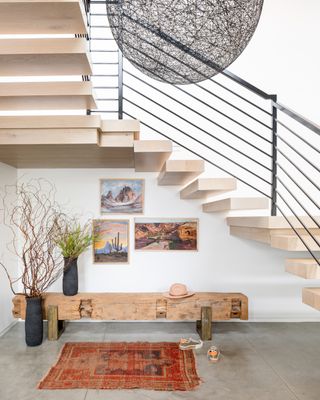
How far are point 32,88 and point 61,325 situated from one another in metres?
2.80

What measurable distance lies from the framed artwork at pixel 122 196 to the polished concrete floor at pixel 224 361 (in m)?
1.42

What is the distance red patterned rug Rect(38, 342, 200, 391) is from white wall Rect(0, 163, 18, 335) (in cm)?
99

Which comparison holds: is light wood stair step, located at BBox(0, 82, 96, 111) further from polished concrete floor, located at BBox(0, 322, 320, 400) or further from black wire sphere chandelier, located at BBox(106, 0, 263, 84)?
polished concrete floor, located at BBox(0, 322, 320, 400)

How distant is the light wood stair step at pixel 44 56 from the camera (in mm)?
2238

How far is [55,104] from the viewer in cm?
296

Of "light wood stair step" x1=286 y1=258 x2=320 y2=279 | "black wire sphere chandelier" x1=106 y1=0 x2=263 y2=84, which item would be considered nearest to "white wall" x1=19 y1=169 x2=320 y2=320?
"light wood stair step" x1=286 y1=258 x2=320 y2=279

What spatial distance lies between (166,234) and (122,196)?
29.3 inches

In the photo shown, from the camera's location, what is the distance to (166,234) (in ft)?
16.0

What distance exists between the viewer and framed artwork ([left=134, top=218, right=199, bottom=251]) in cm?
488

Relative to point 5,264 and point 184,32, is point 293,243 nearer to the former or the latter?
point 184,32

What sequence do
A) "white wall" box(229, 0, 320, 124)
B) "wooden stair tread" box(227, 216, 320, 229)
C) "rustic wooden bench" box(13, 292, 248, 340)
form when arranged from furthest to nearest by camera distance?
"white wall" box(229, 0, 320, 124) < "rustic wooden bench" box(13, 292, 248, 340) < "wooden stair tread" box(227, 216, 320, 229)

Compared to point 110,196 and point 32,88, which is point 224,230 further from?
point 32,88

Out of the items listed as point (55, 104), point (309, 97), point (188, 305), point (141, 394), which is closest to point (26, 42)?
point (55, 104)

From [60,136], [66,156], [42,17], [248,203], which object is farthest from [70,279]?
[42,17]
